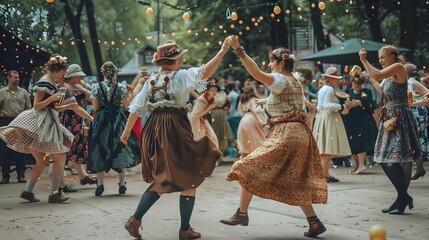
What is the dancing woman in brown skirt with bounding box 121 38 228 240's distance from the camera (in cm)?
559

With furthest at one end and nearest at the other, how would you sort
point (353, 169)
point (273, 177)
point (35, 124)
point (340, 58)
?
point (340, 58), point (353, 169), point (35, 124), point (273, 177)

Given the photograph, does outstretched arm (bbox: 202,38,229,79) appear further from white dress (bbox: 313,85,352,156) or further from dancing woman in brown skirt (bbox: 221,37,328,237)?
white dress (bbox: 313,85,352,156)

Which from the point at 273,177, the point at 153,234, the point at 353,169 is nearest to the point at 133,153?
the point at 153,234

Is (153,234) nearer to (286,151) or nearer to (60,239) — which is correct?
(60,239)

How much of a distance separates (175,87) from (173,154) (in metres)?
0.60

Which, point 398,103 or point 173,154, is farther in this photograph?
point 398,103

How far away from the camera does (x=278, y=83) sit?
18.6ft

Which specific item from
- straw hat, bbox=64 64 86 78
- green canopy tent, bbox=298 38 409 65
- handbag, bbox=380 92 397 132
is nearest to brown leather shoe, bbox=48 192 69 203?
straw hat, bbox=64 64 86 78

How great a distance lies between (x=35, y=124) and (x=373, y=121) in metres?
6.89

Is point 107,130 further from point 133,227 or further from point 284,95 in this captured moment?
point 284,95

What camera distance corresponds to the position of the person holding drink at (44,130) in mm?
7852

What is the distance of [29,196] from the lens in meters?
8.11

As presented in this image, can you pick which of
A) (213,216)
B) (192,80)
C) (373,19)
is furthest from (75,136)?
(373,19)

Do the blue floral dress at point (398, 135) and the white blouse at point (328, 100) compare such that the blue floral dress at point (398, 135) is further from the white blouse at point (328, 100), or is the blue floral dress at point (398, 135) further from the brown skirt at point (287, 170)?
the white blouse at point (328, 100)
